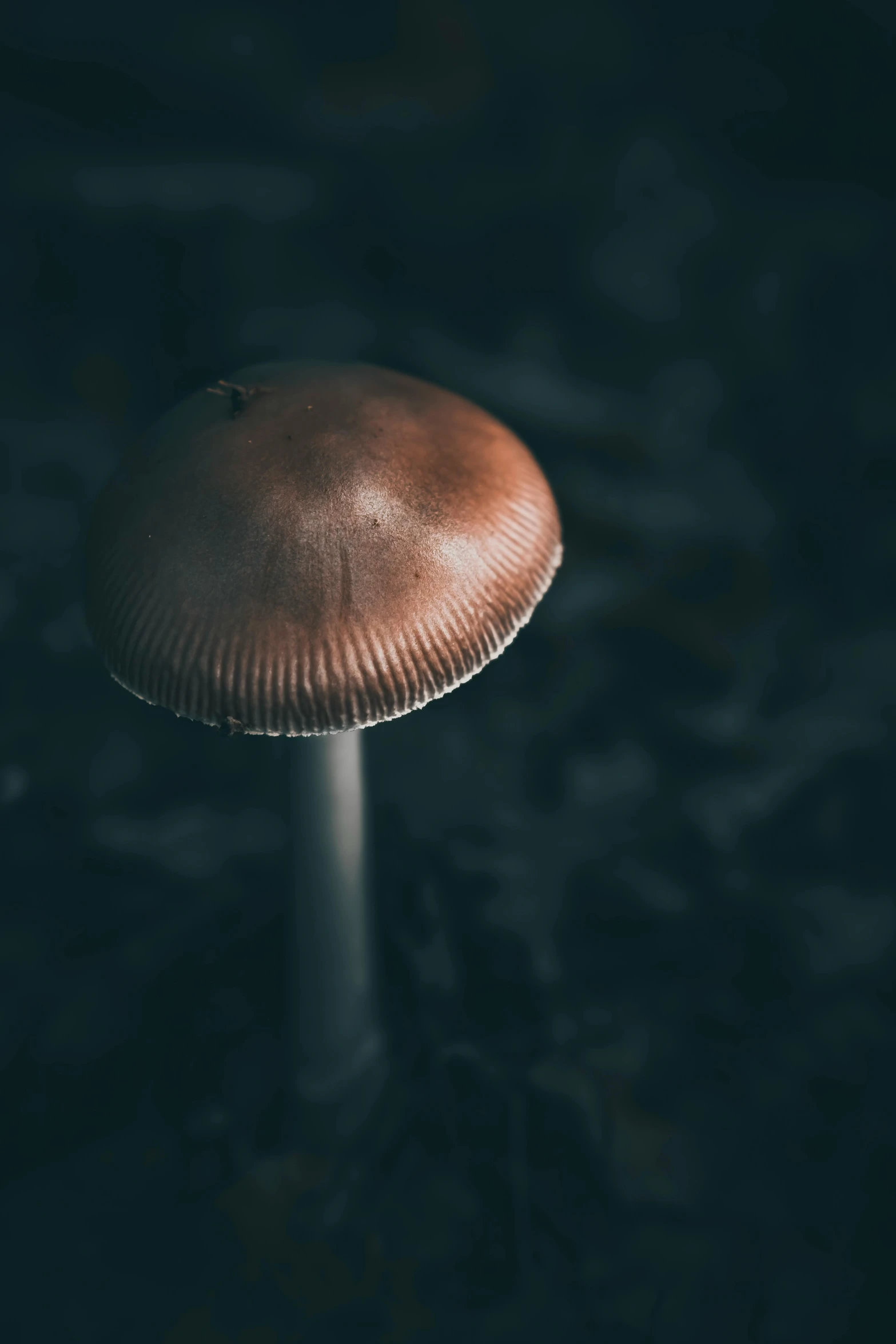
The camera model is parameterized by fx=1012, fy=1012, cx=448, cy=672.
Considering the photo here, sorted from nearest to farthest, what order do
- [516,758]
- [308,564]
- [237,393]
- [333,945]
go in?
[308,564] < [237,393] < [333,945] < [516,758]

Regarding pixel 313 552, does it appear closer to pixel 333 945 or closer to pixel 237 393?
pixel 237 393

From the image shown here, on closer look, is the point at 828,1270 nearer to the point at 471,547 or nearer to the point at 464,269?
the point at 471,547

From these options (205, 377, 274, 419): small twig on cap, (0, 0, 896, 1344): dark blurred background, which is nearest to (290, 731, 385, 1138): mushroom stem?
(0, 0, 896, 1344): dark blurred background

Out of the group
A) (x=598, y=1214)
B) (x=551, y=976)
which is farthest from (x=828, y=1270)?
(x=551, y=976)

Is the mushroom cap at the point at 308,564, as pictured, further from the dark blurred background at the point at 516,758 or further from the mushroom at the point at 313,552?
the dark blurred background at the point at 516,758

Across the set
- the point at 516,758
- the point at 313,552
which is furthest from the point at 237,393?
the point at 516,758

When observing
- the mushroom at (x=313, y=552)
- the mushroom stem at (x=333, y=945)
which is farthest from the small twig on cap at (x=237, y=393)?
the mushroom stem at (x=333, y=945)

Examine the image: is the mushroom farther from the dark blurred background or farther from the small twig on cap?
the dark blurred background
